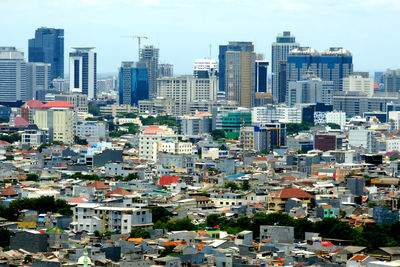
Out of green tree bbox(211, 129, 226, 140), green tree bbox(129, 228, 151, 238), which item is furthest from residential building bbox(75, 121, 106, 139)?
green tree bbox(129, 228, 151, 238)

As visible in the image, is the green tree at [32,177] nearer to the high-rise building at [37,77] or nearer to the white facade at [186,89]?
the white facade at [186,89]

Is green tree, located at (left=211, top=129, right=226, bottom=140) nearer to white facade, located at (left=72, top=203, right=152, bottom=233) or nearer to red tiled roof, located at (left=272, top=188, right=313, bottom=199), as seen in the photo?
red tiled roof, located at (left=272, top=188, right=313, bottom=199)

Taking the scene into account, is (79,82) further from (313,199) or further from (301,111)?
(313,199)

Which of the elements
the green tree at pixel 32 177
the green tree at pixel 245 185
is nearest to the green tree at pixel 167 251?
the green tree at pixel 245 185

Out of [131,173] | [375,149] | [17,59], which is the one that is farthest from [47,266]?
[17,59]

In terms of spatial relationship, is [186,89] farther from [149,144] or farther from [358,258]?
[358,258]
